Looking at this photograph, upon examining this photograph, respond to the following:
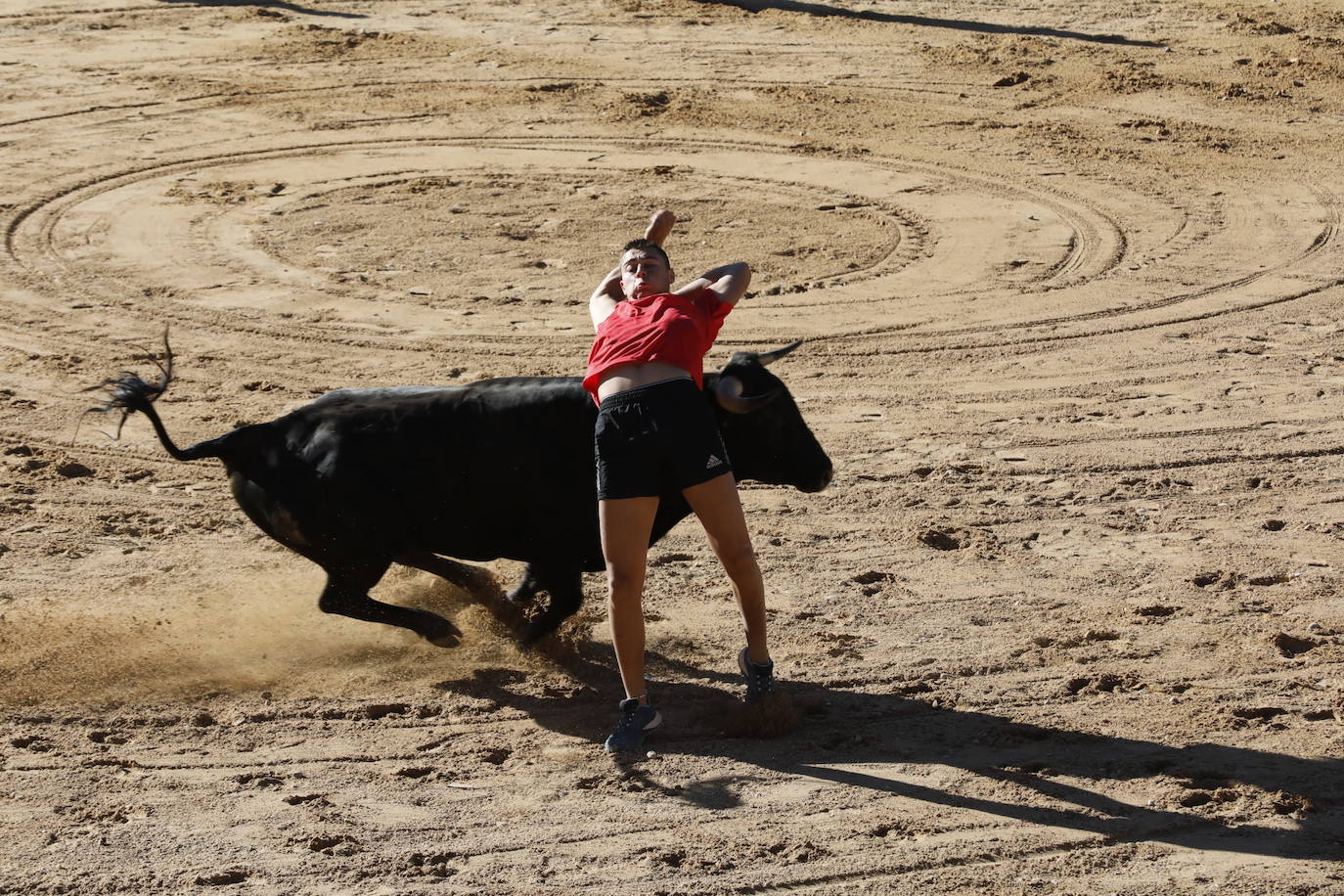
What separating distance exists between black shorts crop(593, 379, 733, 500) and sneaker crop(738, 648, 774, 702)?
812 millimetres

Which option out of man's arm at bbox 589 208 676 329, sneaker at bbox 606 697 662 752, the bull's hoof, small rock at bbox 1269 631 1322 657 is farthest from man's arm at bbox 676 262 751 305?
small rock at bbox 1269 631 1322 657

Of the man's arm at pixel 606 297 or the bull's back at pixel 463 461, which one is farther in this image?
the bull's back at pixel 463 461

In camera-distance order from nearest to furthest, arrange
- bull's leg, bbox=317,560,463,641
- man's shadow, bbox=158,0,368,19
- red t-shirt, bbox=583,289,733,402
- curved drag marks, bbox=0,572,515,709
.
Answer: red t-shirt, bbox=583,289,733,402 < curved drag marks, bbox=0,572,515,709 < bull's leg, bbox=317,560,463,641 < man's shadow, bbox=158,0,368,19

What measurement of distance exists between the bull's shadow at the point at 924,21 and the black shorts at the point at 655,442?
15.1 metres

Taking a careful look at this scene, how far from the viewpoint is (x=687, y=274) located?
11656mm

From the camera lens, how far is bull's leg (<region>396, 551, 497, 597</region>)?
6.75 m

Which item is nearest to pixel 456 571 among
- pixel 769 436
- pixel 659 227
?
pixel 769 436

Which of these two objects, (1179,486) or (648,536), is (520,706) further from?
(1179,486)

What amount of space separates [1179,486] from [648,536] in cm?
389

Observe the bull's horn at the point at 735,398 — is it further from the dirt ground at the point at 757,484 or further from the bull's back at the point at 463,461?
the dirt ground at the point at 757,484

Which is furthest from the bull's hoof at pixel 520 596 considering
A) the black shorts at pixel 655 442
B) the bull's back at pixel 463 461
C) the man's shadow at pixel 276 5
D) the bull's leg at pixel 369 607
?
the man's shadow at pixel 276 5

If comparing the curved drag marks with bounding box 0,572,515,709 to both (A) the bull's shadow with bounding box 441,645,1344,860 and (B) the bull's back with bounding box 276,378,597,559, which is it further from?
(B) the bull's back with bounding box 276,378,597,559

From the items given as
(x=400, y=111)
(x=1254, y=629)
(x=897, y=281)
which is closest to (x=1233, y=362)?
(x=897, y=281)

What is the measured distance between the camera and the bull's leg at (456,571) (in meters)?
6.75
